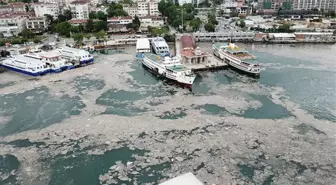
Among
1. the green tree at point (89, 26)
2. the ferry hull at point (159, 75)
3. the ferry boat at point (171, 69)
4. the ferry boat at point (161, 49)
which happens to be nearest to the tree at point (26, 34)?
the green tree at point (89, 26)

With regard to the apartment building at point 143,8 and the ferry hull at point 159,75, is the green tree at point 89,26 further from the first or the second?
the ferry hull at point 159,75

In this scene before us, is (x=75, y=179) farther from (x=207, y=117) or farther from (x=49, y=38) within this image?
(x=49, y=38)

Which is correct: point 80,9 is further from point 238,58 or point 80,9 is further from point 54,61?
point 238,58

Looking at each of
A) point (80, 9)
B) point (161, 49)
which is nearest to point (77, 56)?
point (161, 49)

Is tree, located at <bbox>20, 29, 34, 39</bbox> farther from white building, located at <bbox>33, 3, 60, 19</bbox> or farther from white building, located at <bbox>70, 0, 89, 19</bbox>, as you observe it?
white building, located at <bbox>70, 0, 89, 19</bbox>

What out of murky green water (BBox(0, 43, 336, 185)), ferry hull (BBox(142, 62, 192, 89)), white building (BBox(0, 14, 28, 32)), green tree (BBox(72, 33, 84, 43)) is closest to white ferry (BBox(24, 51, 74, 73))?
murky green water (BBox(0, 43, 336, 185))

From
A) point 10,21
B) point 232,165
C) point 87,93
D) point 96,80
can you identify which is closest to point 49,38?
point 10,21
